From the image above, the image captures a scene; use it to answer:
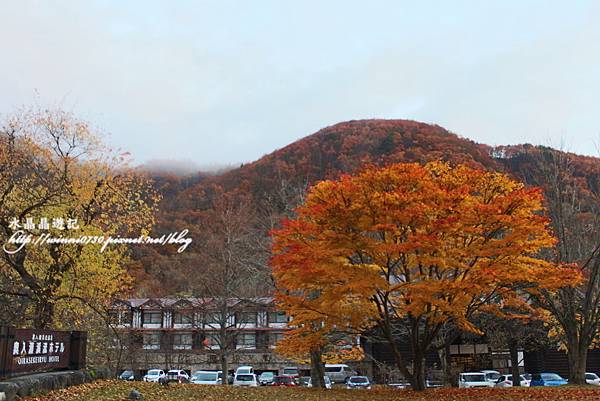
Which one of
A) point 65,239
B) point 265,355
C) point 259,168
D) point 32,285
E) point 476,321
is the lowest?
point 265,355

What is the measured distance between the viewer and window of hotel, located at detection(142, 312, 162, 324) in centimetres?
5044

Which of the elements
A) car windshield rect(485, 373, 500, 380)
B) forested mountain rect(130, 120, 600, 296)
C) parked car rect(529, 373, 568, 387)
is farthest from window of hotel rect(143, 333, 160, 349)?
parked car rect(529, 373, 568, 387)

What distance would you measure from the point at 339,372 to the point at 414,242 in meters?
Answer: 33.8

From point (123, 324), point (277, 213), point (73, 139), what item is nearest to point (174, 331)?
point (123, 324)

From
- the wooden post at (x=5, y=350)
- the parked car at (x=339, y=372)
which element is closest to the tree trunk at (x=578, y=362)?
the wooden post at (x=5, y=350)

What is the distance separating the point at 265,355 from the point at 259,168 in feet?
79.8

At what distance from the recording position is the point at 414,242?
14367mm

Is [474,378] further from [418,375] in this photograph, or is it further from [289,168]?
[289,168]

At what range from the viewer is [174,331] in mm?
49531

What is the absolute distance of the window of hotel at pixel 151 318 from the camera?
50.4 metres

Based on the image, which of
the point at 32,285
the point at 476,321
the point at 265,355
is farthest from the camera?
the point at 265,355

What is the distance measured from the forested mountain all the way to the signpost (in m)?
14.9

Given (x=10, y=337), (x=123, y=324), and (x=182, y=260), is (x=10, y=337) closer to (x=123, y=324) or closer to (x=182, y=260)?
(x=123, y=324)

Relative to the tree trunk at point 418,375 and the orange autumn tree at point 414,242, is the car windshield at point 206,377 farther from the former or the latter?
the orange autumn tree at point 414,242
